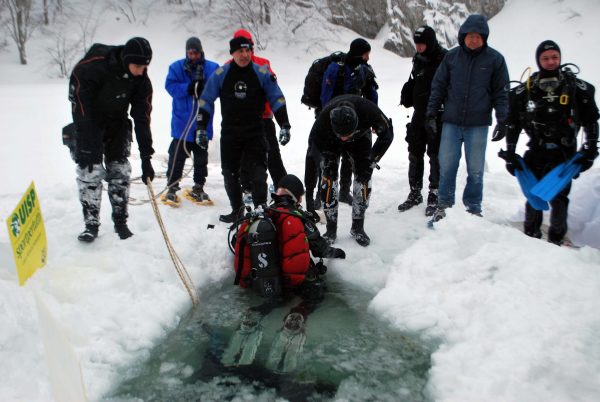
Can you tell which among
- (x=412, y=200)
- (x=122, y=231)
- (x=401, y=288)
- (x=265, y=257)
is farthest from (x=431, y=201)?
(x=122, y=231)

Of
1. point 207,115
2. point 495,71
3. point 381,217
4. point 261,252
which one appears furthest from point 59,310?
point 495,71

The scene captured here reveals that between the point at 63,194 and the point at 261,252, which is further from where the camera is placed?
the point at 63,194

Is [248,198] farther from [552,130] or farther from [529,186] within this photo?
[552,130]

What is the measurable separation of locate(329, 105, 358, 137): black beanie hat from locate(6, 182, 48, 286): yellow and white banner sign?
2.57 meters

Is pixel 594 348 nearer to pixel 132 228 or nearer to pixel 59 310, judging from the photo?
pixel 59 310

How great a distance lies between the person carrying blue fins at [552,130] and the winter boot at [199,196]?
3.30m

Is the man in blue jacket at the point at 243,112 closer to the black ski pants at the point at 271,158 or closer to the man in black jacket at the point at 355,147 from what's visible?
the black ski pants at the point at 271,158

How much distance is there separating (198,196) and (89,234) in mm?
1678

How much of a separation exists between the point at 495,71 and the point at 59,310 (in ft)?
13.5

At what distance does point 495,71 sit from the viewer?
14.8 ft

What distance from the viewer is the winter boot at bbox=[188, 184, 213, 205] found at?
18.9 feet

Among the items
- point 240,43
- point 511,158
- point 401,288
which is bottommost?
point 401,288

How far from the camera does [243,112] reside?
482cm

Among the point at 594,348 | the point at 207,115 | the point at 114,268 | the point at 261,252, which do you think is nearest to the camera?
the point at 594,348
